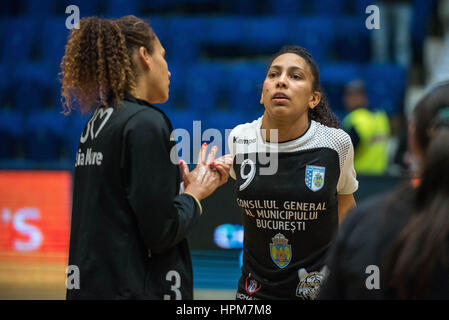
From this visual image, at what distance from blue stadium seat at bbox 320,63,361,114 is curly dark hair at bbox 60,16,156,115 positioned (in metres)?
6.65

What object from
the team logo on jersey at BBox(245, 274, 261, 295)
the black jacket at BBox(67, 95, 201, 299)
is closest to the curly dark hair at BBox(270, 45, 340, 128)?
the team logo on jersey at BBox(245, 274, 261, 295)

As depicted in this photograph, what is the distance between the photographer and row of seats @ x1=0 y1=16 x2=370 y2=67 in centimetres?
894

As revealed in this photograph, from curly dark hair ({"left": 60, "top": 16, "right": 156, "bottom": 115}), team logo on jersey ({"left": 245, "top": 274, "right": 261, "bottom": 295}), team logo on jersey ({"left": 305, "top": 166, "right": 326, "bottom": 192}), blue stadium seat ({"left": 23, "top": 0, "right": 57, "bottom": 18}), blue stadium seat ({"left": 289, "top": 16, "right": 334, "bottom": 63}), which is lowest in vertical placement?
team logo on jersey ({"left": 245, "top": 274, "right": 261, "bottom": 295})

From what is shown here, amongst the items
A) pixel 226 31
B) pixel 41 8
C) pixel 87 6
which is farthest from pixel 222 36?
pixel 41 8

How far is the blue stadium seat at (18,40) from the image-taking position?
9.61m

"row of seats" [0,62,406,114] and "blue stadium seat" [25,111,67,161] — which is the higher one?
"row of seats" [0,62,406,114]

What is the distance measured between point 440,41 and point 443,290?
A: 9.45 metres

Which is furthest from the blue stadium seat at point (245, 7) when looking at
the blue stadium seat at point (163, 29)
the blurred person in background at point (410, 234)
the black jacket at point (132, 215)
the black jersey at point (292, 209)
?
the blurred person in background at point (410, 234)

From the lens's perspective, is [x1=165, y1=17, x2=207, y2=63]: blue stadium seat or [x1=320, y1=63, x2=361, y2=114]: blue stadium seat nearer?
[x1=320, y1=63, x2=361, y2=114]: blue stadium seat

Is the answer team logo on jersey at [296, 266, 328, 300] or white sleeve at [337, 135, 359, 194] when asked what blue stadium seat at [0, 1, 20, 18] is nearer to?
white sleeve at [337, 135, 359, 194]

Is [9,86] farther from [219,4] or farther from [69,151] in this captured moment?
[219,4]

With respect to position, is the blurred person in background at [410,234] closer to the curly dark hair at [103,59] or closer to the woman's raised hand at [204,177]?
the woman's raised hand at [204,177]
